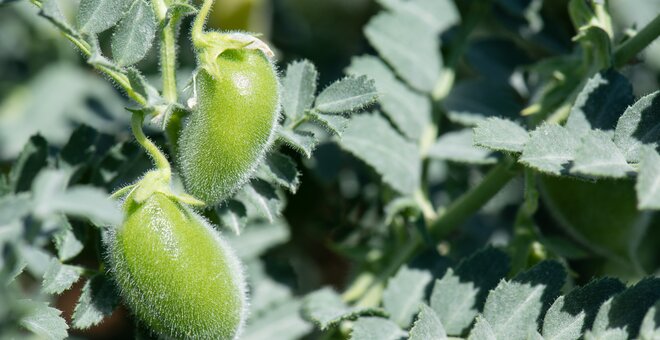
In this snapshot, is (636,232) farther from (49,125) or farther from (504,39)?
(49,125)

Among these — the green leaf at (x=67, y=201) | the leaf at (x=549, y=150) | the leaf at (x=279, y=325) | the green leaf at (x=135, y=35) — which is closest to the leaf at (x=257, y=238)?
the leaf at (x=279, y=325)

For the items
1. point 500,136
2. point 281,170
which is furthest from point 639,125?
point 281,170

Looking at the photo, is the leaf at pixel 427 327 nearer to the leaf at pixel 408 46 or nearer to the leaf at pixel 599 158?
the leaf at pixel 599 158

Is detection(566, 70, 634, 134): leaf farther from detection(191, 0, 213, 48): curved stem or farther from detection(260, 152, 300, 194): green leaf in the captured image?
detection(191, 0, 213, 48): curved stem

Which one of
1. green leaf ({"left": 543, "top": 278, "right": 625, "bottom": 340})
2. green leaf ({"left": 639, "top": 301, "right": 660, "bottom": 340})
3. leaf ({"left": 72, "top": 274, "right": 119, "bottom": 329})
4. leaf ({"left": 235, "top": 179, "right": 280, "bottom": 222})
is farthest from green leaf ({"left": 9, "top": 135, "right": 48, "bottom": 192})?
green leaf ({"left": 639, "top": 301, "right": 660, "bottom": 340})

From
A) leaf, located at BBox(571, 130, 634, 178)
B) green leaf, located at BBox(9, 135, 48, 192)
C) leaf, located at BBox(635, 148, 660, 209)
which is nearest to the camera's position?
leaf, located at BBox(635, 148, 660, 209)

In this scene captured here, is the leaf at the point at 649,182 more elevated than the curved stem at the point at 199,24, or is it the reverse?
the leaf at the point at 649,182
